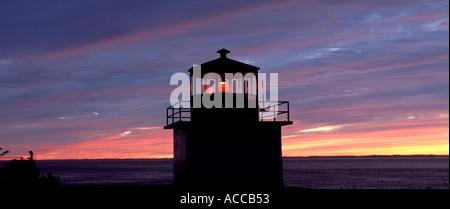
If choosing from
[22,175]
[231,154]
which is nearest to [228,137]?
[231,154]

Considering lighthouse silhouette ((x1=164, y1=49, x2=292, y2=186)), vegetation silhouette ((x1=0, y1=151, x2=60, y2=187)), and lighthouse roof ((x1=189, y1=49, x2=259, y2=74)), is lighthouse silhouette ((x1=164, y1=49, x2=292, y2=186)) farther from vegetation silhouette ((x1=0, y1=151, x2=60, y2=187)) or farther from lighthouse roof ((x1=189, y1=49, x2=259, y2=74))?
vegetation silhouette ((x1=0, y1=151, x2=60, y2=187))

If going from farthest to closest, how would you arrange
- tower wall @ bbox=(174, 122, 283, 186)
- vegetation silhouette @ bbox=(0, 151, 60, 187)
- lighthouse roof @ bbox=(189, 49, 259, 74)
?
vegetation silhouette @ bbox=(0, 151, 60, 187) < lighthouse roof @ bbox=(189, 49, 259, 74) < tower wall @ bbox=(174, 122, 283, 186)

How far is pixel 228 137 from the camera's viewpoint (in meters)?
18.0

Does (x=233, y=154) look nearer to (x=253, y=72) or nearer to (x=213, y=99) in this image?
(x=213, y=99)

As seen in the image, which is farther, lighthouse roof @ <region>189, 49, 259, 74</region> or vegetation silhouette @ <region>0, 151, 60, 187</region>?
vegetation silhouette @ <region>0, 151, 60, 187</region>

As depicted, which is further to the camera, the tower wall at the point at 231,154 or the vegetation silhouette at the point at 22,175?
the vegetation silhouette at the point at 22,175

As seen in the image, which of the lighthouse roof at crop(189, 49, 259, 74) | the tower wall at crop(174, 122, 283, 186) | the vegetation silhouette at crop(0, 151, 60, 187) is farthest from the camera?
the vegetation silhouette at crop(0, 151, 60, 187)

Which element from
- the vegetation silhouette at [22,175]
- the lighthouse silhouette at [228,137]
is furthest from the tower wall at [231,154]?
the vegetation silhouette at [22,175]

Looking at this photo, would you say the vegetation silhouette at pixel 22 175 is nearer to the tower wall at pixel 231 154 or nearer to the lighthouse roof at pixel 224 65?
the tower wall at pixel 231 154

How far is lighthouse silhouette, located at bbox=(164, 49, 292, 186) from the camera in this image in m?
17.8

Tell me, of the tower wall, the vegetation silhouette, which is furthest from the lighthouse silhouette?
the vegetation silhouette

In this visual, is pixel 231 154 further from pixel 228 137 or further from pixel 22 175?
pixel 22 175

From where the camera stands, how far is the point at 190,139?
17734 mm

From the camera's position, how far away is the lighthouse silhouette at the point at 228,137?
17781mm
